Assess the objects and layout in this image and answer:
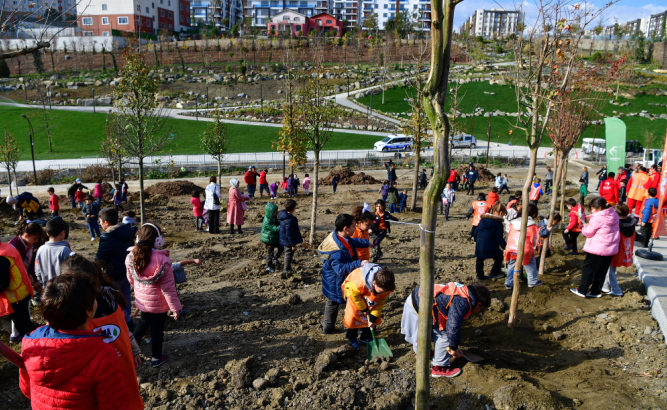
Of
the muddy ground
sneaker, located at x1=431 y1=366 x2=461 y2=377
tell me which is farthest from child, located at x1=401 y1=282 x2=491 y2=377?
the muddy ground

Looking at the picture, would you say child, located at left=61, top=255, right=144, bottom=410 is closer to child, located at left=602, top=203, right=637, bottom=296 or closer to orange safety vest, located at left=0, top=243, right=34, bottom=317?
orange safety vest, located at left=0, top=243, right=34, bottom=317

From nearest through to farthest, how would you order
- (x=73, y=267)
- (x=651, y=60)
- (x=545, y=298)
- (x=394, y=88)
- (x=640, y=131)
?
(x=73, y=267) → (x=545, y=298) → (x=640, y=131) → (x=394, y=88) → (x=651, y=60)

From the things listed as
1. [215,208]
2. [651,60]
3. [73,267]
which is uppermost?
[651,60]

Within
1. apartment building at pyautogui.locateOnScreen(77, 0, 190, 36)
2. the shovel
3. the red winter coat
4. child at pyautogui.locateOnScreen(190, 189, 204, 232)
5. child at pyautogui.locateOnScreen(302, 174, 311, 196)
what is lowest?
child at pyautogui.locateOnScreen(302, 174, 311, 196)

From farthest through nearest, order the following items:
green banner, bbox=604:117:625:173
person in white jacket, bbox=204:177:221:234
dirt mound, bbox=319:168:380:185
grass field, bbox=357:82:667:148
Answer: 1. grass field, bbox=357:82:667:148
2. dirt mound, bbox=319:168:380:185
3. green banner, bbox=604:117:625:173
4. person in white jacket, bbox=204:177:221:234

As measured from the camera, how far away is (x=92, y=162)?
30.5 m

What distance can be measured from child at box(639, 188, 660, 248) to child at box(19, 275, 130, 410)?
11.0 metres

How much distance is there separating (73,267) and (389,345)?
12.5 feet

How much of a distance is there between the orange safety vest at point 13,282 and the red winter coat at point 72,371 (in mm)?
2843

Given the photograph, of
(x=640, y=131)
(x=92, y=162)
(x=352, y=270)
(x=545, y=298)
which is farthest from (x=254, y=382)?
(x=640, y=131)

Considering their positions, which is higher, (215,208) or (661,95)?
(661,95)

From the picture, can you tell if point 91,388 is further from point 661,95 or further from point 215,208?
point 661,95

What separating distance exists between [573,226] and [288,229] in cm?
591

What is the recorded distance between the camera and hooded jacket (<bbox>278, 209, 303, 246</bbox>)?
7.89 m
